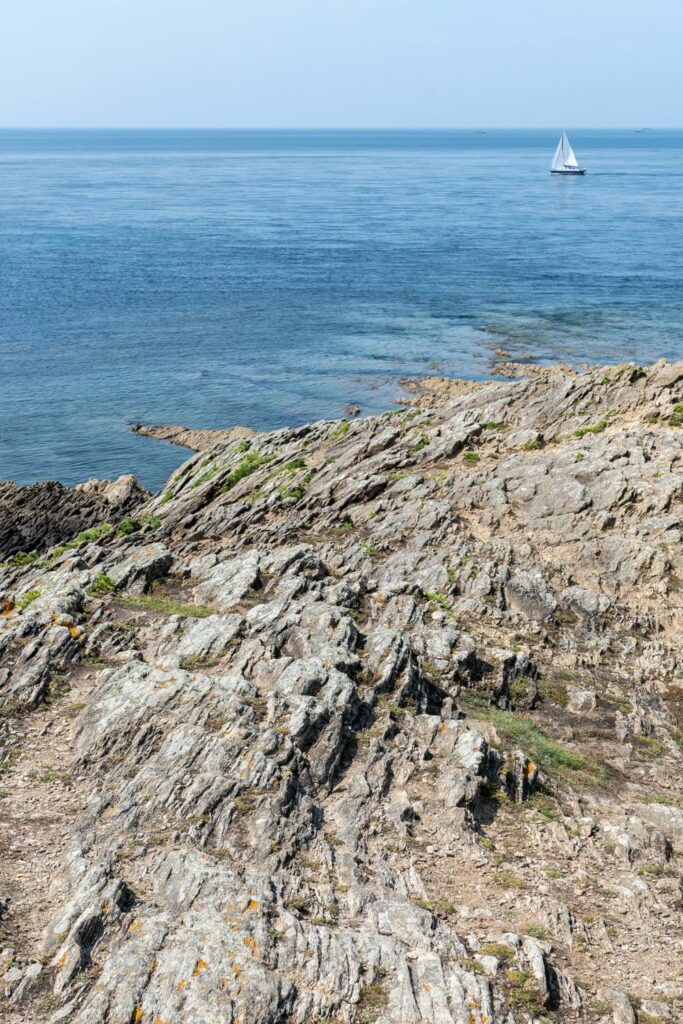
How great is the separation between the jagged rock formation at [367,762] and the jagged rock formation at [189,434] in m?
24.4

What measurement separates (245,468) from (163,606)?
1509 cm

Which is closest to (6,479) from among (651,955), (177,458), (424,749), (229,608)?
(177,458)

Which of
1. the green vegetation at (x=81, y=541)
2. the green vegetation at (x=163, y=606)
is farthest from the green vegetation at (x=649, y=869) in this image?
the green vegetation at (x=81, y=541)

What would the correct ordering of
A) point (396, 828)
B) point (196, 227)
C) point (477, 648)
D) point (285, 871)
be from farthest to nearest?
point (196, 227) → point (477, 648) → point (396, 828) → point (285, 871)

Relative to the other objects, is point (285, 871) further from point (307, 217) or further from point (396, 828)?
point (307, 217)

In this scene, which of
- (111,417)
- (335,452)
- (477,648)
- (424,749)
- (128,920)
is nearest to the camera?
(128,920)

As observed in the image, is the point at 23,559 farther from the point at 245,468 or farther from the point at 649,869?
the point at 649,869

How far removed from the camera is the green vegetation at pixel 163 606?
76.9 feet

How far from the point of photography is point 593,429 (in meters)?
33.8

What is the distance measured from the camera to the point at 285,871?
1470cm

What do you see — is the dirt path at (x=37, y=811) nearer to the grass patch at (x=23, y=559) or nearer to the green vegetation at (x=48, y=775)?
the green vegetation at (x=48, y=775)

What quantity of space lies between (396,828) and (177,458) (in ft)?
133

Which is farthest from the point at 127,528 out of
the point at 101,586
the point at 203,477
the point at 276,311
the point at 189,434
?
the point at 276,311

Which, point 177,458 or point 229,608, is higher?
point 229,608
